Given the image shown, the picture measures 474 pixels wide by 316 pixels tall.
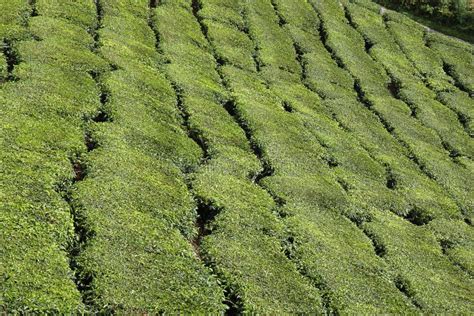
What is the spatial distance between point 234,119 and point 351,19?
15.4 metres

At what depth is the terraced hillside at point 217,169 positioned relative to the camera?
41.2 feet

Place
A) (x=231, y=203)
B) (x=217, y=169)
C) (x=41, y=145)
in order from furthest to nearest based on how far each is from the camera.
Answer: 1. (x=217, y=169)
2. (x=231, y=203)
3. (x=41, y=145)

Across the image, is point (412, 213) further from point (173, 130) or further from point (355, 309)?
point (173, 130)

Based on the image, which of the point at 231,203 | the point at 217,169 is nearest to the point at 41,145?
the point at 217,169

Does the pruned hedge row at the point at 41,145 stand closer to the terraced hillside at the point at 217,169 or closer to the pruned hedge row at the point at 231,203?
the terraced hillside at the point at 217,169

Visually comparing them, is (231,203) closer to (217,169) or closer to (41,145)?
(217,169)

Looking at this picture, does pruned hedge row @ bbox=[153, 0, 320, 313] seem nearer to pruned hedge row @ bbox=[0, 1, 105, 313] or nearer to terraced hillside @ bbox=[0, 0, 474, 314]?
terraced hillside @ bbox=[0, 0, 474, 314]

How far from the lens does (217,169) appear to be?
56.5ft

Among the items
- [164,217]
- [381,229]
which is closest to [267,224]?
[164,217]

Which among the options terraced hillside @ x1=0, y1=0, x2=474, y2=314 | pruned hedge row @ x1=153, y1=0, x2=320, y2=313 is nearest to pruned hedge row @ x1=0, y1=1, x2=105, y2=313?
terraced hillside @ x1=0, y1=0, x2=474, y2=314

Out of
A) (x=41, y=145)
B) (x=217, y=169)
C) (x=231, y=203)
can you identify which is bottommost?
(x=217, y=169)

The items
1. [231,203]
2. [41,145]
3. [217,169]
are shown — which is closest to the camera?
[41,145]

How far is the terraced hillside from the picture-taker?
1257 centimetres

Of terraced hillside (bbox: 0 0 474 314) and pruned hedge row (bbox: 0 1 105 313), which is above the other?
pruned hedge row (bbox: 0 1 105 313)
